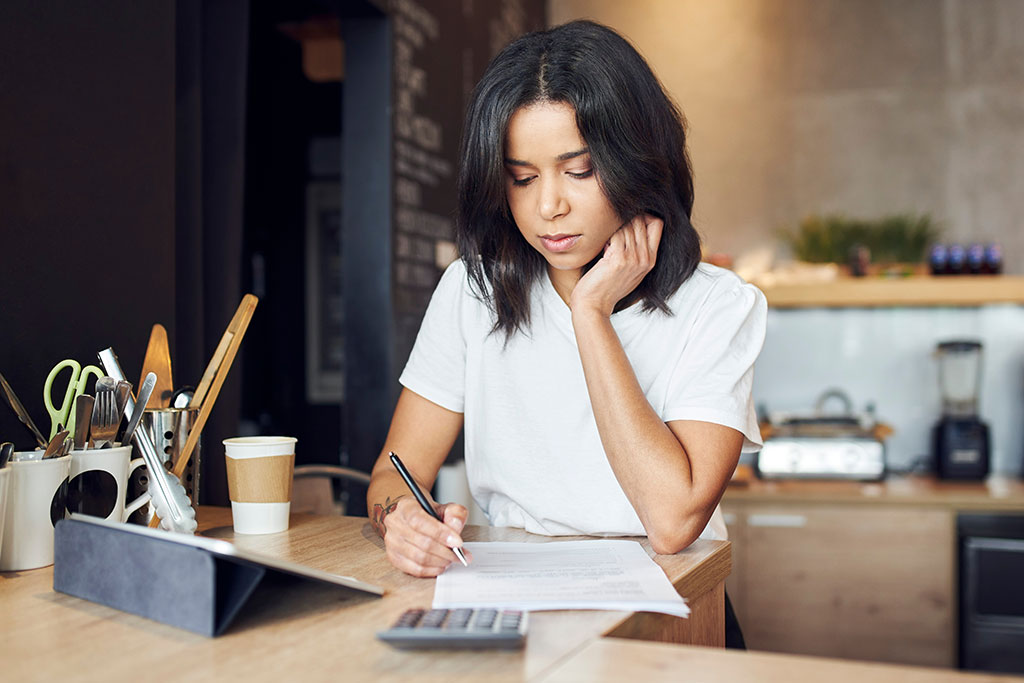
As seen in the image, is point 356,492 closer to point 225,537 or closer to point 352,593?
point 225,537

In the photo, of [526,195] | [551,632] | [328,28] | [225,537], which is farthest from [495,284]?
[328,28]

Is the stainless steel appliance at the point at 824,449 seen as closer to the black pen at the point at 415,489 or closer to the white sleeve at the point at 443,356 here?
the white sleeve at the point at 443,356

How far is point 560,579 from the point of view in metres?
0.96

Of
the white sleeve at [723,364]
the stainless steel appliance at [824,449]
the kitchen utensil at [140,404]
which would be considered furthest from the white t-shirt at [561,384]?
the stainless steel appliance at [824,449]

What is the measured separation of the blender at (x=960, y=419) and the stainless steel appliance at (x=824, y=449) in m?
0.23

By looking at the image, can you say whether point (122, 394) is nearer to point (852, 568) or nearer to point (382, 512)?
point (382, 512)

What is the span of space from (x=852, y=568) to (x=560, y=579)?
2.34 metres

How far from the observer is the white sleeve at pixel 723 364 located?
1.27 m

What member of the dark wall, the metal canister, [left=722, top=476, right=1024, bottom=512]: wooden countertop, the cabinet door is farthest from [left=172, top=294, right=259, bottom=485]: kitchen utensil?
the cabinet door

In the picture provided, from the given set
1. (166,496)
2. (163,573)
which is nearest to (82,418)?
(166,496)

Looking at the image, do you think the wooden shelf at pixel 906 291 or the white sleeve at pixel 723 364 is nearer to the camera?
the white sleeve at pixel 723 364

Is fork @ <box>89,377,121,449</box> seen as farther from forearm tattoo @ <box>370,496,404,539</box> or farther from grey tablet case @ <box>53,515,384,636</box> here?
forearm tattoo @ <box>370,496,404,539</box>

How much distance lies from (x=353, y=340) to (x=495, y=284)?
1299 millimetres

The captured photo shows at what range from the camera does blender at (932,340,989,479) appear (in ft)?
10.5
